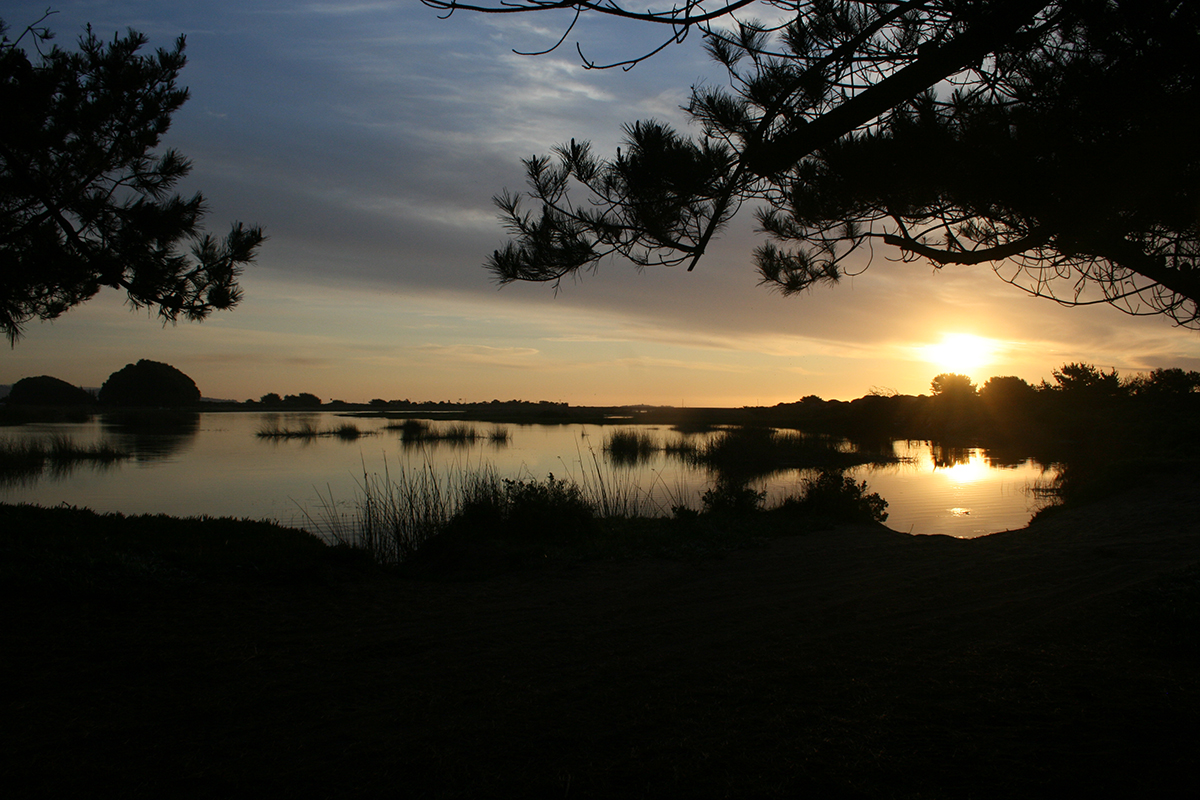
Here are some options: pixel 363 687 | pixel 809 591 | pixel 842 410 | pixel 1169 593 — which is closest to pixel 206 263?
pixel 363 687

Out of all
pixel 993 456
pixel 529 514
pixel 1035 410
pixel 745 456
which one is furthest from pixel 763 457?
pixel 1035 410

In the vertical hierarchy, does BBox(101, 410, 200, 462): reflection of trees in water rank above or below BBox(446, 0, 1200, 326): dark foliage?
below

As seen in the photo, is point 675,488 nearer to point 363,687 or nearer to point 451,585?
point 451,585

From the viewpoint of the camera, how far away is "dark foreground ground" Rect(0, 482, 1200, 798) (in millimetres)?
2389

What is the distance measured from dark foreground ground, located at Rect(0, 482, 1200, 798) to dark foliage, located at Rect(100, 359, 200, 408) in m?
73.3

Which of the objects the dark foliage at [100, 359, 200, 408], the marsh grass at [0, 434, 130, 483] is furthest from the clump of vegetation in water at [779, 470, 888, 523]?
the dark foliage at [100, 359, 200, 408]

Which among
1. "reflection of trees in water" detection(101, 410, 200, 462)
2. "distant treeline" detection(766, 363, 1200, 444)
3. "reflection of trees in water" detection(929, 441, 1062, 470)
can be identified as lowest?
"reflection of trees in water" detection(101, 410, 200, 462)

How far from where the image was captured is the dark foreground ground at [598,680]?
2389 mm

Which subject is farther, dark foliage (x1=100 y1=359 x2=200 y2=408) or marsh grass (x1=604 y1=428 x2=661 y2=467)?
dark foliage (x1=100 y1=359 x2=200 y2=408)

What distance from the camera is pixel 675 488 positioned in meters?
14.4

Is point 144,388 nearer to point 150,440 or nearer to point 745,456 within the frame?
point 150,440

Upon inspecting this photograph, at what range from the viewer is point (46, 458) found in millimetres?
17641

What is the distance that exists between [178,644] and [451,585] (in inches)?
88.1

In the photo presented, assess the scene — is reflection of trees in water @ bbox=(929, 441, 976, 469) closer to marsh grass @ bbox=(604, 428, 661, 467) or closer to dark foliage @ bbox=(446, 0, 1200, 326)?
marsh grass @ bbox=(604, 428, 661, 467)
